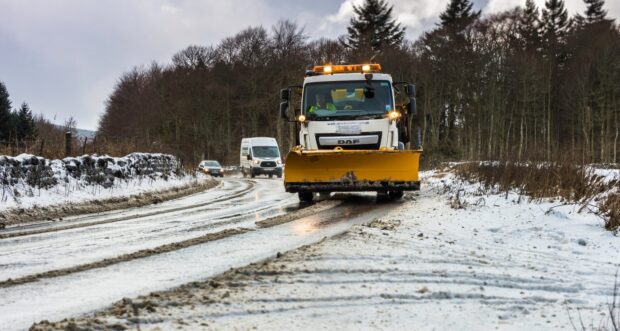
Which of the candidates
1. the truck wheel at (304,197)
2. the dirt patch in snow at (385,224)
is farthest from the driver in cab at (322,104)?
the dirt patch in snow at (385,224)

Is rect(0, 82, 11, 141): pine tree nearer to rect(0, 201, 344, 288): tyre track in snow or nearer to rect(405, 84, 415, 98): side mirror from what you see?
rect(405, 84, 415, 98): side mirror

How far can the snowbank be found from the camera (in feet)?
31.7

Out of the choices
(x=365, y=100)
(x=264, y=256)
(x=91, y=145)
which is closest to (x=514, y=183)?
(x=365, y=100)

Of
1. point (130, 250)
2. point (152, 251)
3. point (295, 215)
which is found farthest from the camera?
point (295, 215)

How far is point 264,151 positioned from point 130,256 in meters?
27.7

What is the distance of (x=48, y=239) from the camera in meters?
6.26

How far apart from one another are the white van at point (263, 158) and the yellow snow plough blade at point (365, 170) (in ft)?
71.7

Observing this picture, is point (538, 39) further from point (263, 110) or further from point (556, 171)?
point (556, 171)

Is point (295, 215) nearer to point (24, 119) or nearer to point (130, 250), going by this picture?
point (130, 250)

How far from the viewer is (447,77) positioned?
44438 mm

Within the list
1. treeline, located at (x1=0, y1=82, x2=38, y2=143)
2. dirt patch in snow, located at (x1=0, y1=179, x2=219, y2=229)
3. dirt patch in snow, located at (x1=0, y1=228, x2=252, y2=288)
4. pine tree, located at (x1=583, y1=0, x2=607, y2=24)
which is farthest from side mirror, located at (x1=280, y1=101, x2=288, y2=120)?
pine tree, located at (x1=583, y1=0, x2=607, y2=24)

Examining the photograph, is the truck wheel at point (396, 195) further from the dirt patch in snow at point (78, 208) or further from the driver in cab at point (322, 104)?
the dirt patch in snow at point (78, 208)

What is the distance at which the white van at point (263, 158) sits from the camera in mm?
32128

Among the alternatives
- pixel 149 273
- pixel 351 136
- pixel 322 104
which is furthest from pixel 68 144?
pixel 149 273
